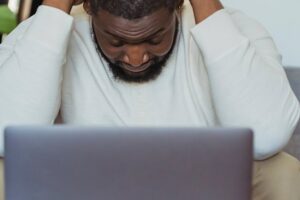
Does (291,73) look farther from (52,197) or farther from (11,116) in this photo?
(52,197)

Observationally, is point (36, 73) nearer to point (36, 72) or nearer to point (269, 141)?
point (36, 72)

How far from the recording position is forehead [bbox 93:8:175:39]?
1042mm

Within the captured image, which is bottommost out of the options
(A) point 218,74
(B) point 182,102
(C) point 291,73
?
(C) point 291,73

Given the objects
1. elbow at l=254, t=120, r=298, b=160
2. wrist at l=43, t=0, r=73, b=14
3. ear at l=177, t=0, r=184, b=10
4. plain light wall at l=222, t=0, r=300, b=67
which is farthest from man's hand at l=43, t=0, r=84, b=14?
plain light wall at l=222, t=0, r=300, b=67

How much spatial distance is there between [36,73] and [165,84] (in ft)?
0.93

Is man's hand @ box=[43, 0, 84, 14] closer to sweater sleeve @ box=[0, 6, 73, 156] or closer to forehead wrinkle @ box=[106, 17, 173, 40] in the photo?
sweater sleeve @ box=[0, 6, 73, 156]

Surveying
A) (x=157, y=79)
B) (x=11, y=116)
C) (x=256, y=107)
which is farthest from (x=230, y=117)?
(x=11, y=116)

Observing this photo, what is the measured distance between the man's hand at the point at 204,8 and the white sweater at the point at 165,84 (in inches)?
0.7

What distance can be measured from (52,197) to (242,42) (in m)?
0.57

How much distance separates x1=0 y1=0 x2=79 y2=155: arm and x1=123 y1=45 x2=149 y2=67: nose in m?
0.13

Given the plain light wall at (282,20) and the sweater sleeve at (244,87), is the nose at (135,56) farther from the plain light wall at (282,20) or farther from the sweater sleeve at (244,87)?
the plain light wall at (282,20)

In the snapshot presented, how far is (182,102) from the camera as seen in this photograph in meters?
1.21

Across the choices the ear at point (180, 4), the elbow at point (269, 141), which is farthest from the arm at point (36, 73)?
the elbow at point (269, 141)

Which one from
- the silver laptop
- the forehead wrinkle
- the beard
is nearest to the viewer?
the silver laptop
